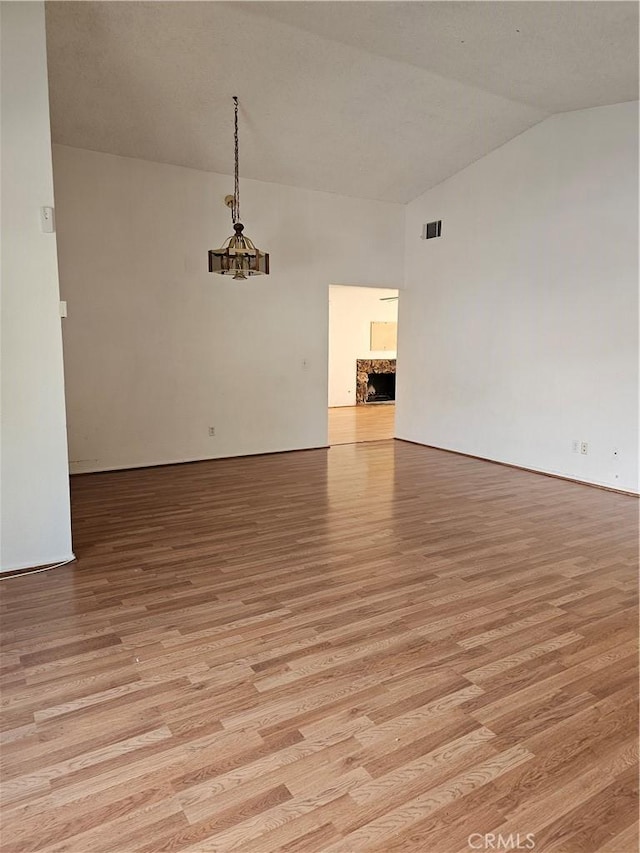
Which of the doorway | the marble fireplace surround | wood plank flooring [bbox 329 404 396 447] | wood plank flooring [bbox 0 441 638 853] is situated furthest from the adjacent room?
the marble fireplace surround

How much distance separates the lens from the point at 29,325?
10.6 feet

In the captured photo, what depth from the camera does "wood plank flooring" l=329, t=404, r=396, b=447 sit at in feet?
26.8

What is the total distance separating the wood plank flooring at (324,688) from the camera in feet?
5.27

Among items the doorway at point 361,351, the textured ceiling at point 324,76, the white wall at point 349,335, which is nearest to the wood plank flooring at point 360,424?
the doorway at point 361,351

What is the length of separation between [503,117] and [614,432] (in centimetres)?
333

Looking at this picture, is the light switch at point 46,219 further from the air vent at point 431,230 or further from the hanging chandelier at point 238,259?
the air vent at point 431,230

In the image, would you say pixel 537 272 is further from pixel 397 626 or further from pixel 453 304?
pixel 397 626

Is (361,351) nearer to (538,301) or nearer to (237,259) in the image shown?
(538,301)

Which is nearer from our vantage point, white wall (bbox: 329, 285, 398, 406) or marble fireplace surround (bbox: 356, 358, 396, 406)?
white wall (bbox: 329, 285, 398, 406)

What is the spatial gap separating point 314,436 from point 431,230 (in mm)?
3123

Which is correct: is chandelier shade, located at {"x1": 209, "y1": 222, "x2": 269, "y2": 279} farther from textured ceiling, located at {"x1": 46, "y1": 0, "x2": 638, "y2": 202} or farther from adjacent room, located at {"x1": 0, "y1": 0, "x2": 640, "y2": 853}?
textured ceiling, located at {"x1": 46, "y1": 0, "x2": 638, "y2": 202}

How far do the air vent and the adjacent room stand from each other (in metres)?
0.07

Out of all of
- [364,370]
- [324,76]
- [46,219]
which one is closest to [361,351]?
[364,370]

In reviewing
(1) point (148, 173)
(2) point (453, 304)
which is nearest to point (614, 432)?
(2) point (453, 304)
